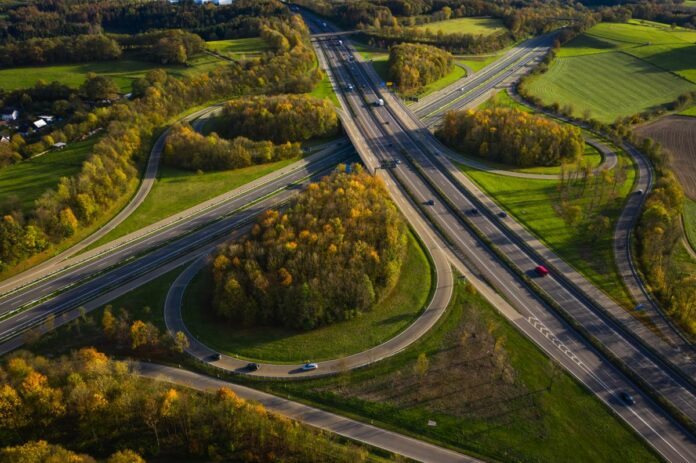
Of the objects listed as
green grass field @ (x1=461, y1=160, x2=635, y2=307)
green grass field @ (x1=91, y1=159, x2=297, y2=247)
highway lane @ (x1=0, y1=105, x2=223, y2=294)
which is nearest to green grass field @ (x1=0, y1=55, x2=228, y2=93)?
highway lane @ (x1=0, y1=105, x2=223, y2=294)

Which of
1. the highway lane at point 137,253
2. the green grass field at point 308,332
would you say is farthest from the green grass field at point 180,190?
the green grass field at point 308,332

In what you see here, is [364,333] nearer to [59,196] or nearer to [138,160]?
[59,196]

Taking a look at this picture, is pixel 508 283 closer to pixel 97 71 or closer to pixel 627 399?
pixel 627 399

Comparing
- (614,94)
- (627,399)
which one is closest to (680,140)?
(614,94)

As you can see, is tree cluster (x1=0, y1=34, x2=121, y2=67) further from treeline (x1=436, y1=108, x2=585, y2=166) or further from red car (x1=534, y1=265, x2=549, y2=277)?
red car (x1=534, y1=265, x2=549, y2=277)

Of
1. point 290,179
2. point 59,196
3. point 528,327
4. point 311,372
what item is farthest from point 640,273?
point 59,196
